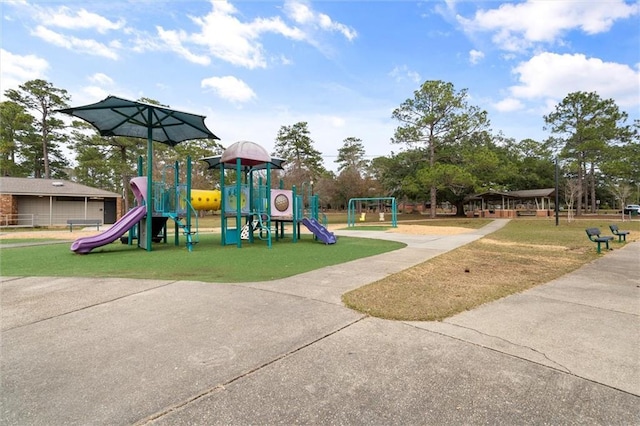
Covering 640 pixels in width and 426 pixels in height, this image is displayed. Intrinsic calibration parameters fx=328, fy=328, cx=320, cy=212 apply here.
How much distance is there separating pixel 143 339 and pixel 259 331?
Result: 1.13 meters

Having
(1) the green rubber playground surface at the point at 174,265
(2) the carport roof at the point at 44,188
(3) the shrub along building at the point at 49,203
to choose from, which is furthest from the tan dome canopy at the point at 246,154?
(2) the carport roof at the point at 44,188

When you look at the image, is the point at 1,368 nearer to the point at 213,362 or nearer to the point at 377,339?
the point at 213,362

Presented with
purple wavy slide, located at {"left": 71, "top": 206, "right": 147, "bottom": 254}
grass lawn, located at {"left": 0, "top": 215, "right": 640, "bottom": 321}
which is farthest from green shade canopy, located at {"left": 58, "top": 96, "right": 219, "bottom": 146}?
grass lawn, located at {"left": 0, "top": 215, "right": 640, "bottom": 321}

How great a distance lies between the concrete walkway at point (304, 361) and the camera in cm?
212

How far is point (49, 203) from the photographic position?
25.0 metres

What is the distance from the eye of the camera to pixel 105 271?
668 cm

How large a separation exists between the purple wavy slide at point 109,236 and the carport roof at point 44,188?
19.3m

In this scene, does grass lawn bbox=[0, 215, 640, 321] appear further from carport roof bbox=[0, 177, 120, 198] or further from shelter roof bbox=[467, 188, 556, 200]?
shelter roof bbox=[467, 188, 556, 200]

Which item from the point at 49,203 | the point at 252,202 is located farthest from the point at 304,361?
the point at 49,203

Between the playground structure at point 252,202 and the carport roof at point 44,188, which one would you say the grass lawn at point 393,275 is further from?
the carport roof at point 44,188

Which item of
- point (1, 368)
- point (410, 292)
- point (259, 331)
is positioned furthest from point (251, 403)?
point (410, 292)

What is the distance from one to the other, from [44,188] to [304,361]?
30469 mm

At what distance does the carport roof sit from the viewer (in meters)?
23.5

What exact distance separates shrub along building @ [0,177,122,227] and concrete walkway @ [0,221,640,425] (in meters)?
25.3
